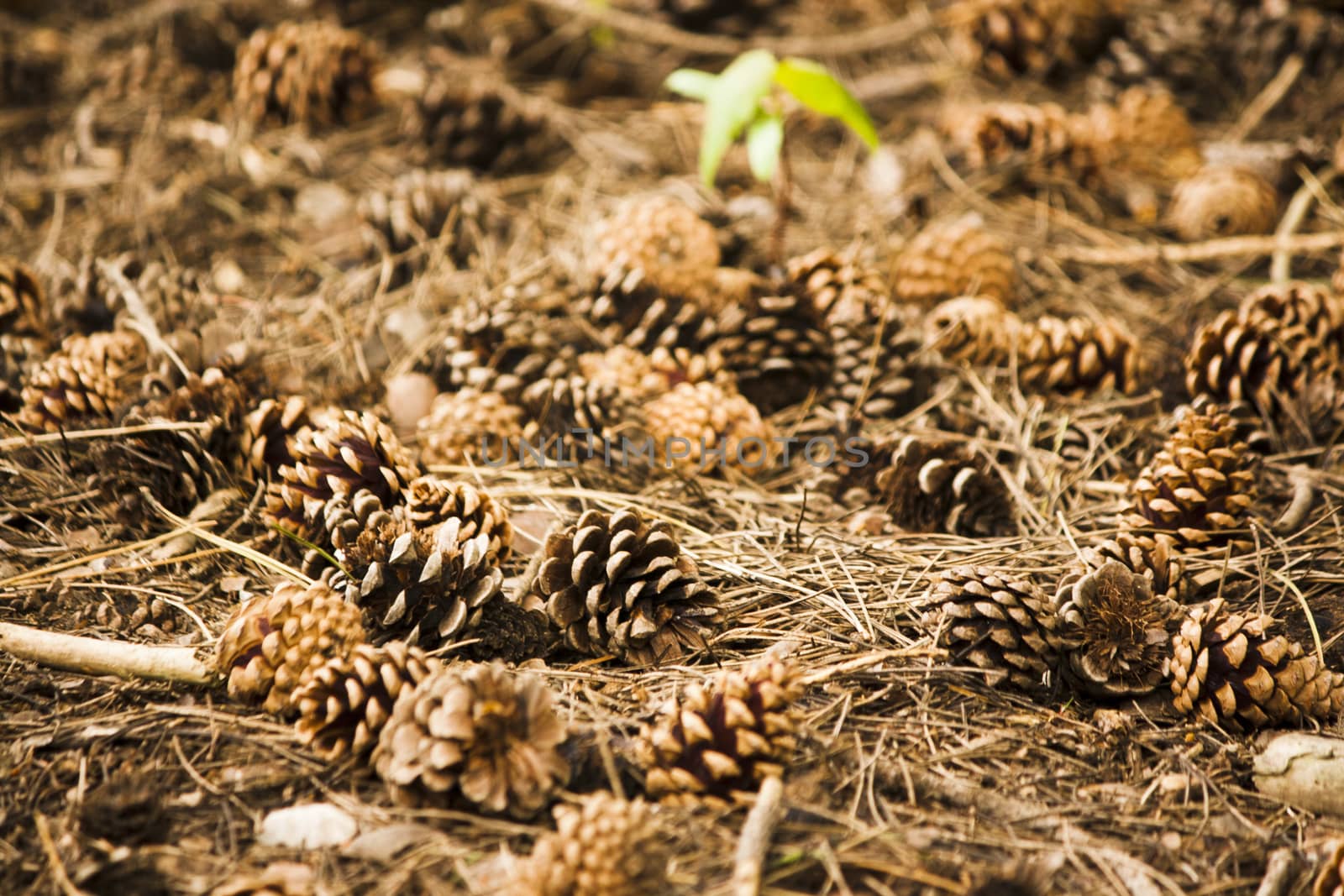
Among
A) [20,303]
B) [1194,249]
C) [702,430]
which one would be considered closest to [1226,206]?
[1194,249]

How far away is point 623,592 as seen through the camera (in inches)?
64.7

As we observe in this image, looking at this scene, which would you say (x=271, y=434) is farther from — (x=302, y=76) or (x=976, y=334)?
(x=302, y=76)

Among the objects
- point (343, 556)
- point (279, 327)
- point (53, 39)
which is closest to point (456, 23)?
point (53, 39)

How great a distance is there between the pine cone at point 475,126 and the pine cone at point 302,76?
0.82 ft

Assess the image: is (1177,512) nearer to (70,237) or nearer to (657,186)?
(657,186)

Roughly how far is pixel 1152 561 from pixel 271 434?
5.39 ft

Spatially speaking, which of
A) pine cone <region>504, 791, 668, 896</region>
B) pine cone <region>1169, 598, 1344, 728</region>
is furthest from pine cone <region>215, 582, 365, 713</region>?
pine cone <region>1169, 598, 1344, 728</region>

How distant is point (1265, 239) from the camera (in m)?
2.70

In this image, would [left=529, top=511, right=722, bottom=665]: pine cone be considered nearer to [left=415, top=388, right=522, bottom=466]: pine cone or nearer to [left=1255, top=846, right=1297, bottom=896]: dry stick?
[left=415, top=388, right=522, bottom=466]: pine cone

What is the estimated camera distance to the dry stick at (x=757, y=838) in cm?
118

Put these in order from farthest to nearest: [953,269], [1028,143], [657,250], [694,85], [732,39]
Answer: [732,39]
[1028,143]
[953,269]
[657,250]
[694,85]

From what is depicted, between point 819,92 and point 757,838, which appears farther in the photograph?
point 819,92

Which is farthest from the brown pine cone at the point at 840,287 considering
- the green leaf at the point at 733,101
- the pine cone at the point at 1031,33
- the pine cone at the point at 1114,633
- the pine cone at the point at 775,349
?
the pine cone at the point at 1031,33

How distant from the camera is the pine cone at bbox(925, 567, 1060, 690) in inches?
62.3
